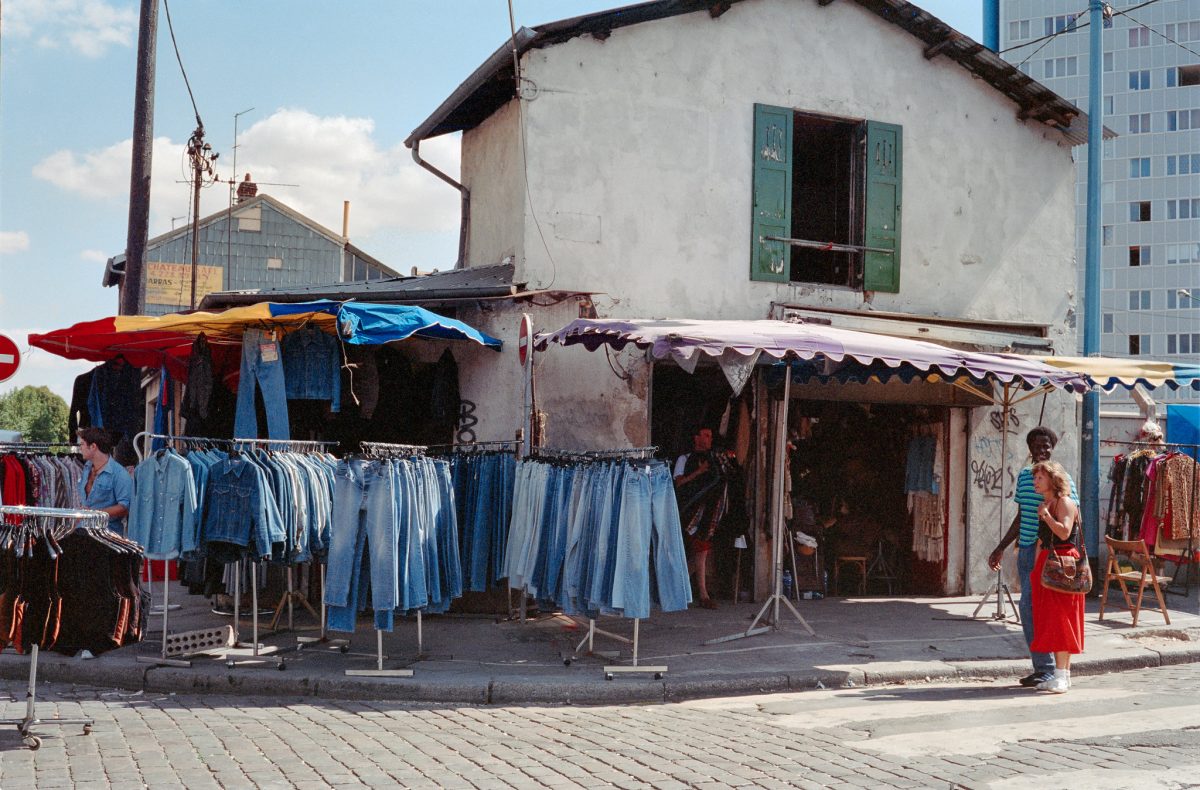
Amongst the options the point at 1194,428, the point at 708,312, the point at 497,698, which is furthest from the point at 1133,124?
the point at 497,698

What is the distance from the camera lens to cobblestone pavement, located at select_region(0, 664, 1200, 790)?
17.9 feet

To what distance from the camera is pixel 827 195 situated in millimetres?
15156

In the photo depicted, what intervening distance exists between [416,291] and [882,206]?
5.79 metres

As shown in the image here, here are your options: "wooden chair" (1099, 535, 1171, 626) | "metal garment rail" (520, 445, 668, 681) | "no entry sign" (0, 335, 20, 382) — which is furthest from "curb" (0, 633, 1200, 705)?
"wooden chair" (1099, 535, 1171, 626)

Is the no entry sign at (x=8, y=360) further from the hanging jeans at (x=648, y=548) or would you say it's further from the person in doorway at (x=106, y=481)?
the hanging jeans at (x=648, y=548)

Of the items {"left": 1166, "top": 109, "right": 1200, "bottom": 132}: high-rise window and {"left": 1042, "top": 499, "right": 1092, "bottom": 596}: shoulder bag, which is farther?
{"left": 1166, "top": 109, "right": 1200, "bottom": 132}: high-rise window

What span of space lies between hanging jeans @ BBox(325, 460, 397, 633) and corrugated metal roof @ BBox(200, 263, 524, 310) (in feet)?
10.6

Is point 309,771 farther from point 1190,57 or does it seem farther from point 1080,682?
point 1190,57

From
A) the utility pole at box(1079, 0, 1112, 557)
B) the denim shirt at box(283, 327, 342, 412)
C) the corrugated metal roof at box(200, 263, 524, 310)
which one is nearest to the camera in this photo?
the denim shirt at box(283, 327, 342, 412)

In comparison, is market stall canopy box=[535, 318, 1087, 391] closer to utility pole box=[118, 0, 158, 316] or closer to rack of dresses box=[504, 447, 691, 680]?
rack of dresses box=[504, 447, 691, 680]

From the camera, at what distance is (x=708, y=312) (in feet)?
39.1

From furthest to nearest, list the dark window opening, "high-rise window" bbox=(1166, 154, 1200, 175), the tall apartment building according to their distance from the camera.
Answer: "high-rise window" bbox=(1166, 154, 1200, 175)
the tall apartment building
the dark window opening

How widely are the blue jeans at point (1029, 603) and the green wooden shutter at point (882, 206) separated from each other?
195 inches

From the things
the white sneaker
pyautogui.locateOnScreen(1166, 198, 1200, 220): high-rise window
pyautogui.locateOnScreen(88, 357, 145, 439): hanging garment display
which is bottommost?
the white sneaker
